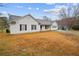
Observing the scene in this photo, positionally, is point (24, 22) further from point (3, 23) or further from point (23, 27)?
point (3, 23)

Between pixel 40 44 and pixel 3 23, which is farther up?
pixel 3 23

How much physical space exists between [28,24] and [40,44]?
292 millimetres

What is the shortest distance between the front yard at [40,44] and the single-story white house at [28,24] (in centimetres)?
6

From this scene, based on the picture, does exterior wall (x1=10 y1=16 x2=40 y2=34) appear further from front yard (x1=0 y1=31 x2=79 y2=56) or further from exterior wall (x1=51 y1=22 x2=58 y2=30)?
exterior wall (x1=51 y1=22 x2=58 y2=30)

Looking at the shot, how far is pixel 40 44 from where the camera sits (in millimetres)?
2891

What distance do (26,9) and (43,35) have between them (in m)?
0.39

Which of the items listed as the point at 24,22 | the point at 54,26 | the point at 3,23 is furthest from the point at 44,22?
the point at 3,23

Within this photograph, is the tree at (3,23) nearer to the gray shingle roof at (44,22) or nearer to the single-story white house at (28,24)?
the single-story white house at (28,24)

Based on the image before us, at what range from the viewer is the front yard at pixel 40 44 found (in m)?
2.86

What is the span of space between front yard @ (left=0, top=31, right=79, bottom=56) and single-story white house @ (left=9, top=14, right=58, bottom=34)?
0.06m

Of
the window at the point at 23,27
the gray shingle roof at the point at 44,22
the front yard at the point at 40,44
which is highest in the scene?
the gray shingle roof at the point at 44,22

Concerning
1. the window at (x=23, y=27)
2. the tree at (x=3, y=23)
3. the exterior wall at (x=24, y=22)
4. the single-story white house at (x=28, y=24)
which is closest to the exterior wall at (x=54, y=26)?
the single-story white house at (x=28, y=24)

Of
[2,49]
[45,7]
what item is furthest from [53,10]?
[2,49]

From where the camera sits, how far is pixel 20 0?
288cm
